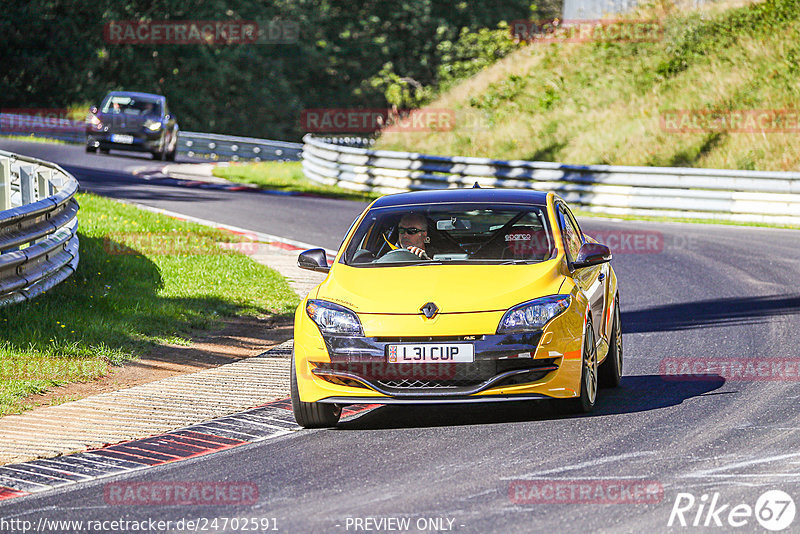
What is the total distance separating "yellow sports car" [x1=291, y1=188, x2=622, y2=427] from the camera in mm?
7750

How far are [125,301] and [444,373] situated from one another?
624cm

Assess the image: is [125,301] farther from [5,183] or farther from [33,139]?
[33,139]

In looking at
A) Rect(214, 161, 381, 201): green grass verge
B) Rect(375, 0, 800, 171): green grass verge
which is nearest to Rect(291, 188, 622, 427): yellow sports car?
Rect(214, 161, 381, 201): green grass verge

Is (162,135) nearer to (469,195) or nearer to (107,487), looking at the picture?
(469,195)

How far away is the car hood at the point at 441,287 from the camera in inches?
311

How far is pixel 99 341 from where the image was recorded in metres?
11.2

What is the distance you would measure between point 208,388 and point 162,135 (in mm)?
26400

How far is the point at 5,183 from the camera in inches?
652

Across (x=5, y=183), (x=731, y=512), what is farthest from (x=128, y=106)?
(x=731, y=512)

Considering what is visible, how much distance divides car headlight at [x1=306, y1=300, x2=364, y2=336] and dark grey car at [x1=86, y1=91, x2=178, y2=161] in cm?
2728

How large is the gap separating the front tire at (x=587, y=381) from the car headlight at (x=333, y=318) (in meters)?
1.50

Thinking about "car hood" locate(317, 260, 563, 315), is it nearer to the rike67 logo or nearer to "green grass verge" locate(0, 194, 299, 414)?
the rike67 logo

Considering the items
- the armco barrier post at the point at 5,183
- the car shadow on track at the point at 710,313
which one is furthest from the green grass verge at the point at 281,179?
the car shadow on track at the point at 710,313

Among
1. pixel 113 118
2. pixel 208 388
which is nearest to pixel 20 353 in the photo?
pixel 208 388
